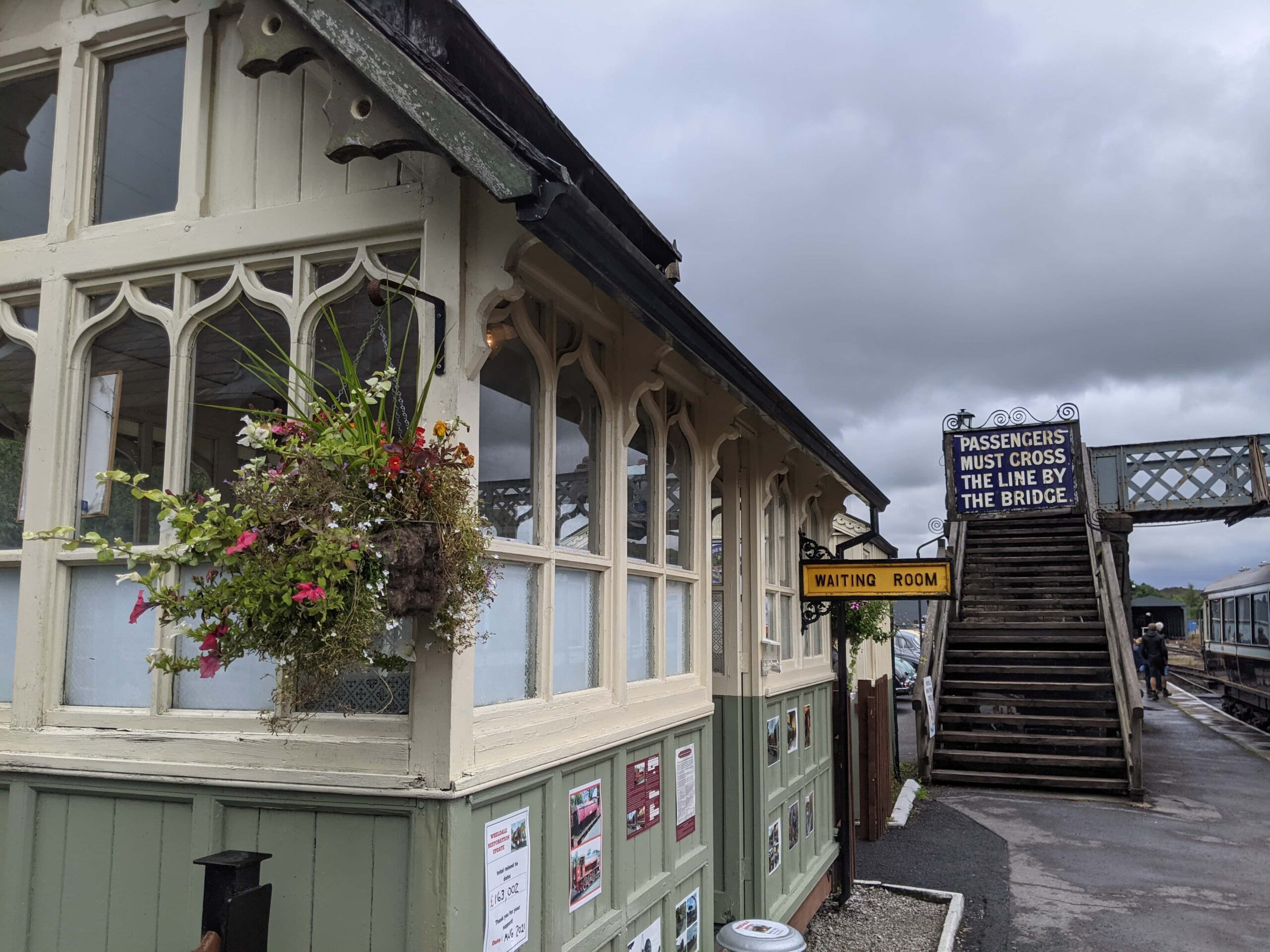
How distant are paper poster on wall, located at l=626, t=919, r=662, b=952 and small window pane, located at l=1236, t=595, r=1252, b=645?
61.2 feet

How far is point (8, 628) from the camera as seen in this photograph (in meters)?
3.41

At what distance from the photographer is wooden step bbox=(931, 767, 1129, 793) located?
1185cm

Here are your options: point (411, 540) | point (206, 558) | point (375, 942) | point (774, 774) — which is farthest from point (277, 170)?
point (774, 774)

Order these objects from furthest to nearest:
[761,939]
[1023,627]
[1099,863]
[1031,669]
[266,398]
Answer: [1023,627] < [1031,669] < [1099,863] < [761,939] < [266,398]

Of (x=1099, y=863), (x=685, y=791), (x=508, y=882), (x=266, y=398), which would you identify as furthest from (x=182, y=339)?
(x=1099, y=863)

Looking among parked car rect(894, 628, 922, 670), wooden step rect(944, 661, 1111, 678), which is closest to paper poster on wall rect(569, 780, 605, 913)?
wooden step rect(944, 661, 1111, 678)

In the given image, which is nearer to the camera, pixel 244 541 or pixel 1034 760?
pixel 244 541

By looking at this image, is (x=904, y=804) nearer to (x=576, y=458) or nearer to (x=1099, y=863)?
(x=1099, y=863)

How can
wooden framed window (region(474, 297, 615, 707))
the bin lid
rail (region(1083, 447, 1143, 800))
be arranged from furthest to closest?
rail (region(1083, 447, 1143, 800)) < the bin lid < wooden framed window (region(474, 297, 615, 707))

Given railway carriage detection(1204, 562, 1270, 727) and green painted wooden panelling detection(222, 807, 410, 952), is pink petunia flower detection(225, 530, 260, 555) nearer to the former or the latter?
green painted wooden panelling detection(222, 807, 410, 952)

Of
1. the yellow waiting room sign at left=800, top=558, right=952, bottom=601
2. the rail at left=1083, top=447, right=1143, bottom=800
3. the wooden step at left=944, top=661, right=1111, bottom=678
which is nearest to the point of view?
the yellow waiting room sign at left=800, top=558, right=952, bottom=601

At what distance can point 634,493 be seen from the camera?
4516 millimetres

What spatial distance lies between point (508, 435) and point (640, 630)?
1.37 meters

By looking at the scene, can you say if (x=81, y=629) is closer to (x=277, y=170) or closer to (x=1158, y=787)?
(x=277, y=170)
